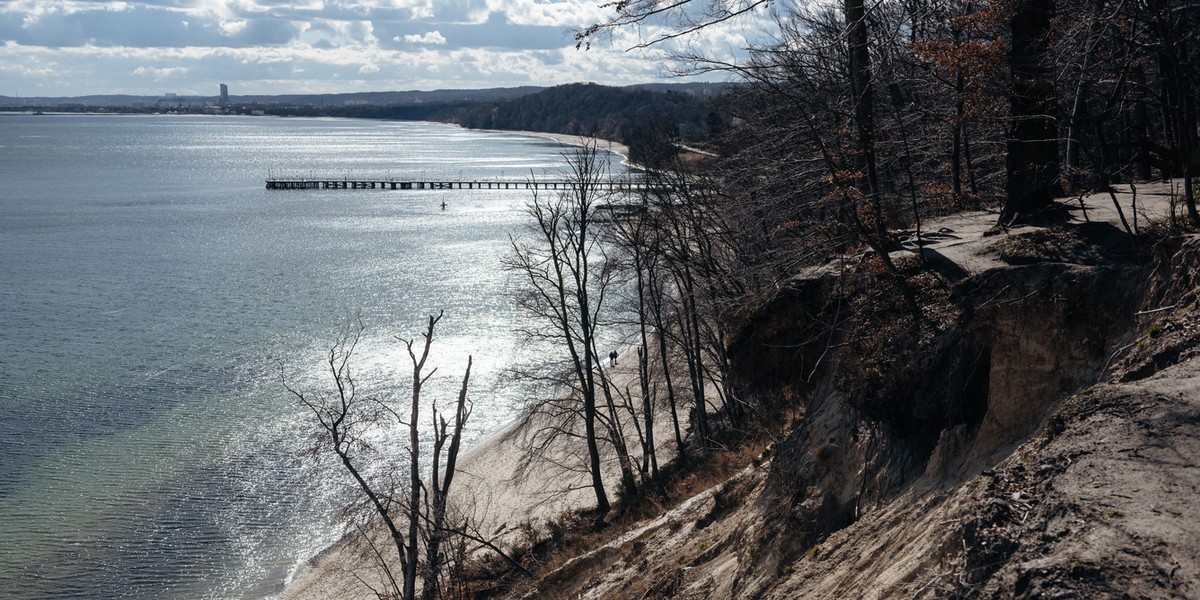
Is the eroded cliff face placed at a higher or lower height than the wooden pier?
higher

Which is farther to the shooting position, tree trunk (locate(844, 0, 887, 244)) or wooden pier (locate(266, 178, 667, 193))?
wooden pier (locate(266, 178, 667, 193))

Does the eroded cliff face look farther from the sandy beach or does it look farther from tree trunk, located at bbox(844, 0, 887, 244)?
the sandy beach

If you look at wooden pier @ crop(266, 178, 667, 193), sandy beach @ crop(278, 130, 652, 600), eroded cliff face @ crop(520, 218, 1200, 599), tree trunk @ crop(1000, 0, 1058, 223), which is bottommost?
sandy beach @ crop(278, 130, 652, 600)

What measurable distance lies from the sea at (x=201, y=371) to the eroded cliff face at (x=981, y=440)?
15772 mm

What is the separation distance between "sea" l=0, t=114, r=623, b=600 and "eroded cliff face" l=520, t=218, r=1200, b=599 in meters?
15.8

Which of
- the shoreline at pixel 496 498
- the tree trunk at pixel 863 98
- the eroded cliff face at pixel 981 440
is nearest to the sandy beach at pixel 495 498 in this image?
the shoreline at pixel 496 498

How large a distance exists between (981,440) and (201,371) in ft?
114

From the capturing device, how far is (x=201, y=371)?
38.3 m

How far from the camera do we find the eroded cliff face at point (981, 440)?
19.2 feet

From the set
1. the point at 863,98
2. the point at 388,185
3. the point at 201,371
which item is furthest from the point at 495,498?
the point at 388,185

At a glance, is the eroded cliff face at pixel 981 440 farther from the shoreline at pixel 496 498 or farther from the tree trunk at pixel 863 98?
the shoreline at pixel 496 498

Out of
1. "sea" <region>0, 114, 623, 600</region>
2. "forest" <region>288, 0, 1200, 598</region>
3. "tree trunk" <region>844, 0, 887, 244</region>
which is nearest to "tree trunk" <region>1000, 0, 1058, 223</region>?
"forest" <region>288, 0, 1200, 598</region>

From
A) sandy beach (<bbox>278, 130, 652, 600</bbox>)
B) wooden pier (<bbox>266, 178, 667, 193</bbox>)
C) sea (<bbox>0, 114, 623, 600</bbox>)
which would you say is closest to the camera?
sandy beach (<bbox>278, 130, 652, 600</bbox>)

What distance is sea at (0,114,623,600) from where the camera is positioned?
Result: 25781 millimetres
